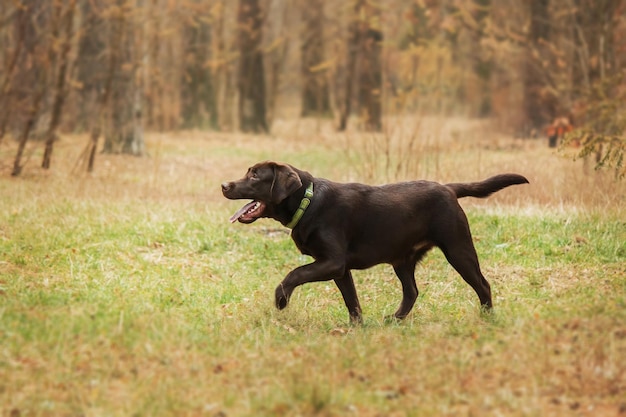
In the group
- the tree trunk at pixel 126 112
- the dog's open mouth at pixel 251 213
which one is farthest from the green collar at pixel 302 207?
the tree trunk at pixel 126 112

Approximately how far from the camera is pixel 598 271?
26.5 ft

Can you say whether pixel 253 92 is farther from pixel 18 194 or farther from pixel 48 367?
pixel 48 367

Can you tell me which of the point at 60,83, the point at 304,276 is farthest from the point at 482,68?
the point at 304,276

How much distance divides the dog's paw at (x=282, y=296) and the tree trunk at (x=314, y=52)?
28.1m

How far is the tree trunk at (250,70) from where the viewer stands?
3009 centimetres

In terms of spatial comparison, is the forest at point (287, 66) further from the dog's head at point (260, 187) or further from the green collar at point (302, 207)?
the dog's head at point (260, 187)

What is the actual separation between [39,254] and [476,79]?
31708 mm

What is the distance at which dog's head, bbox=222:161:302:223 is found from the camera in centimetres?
677

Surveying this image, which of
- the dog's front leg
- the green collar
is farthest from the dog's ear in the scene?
the dog's front leg

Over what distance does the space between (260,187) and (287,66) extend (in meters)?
40.6

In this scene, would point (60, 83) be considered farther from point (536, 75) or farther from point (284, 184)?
point (536, 75)

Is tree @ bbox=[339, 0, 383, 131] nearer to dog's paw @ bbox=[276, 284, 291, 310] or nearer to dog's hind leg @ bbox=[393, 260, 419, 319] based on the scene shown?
dog's hind leg @ bbox=[393, 260, 419, 319]

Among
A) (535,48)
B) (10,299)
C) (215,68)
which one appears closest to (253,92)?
(215,68)

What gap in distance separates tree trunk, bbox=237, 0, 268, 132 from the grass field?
663 inches
